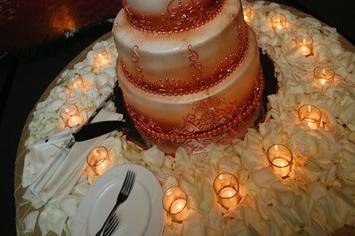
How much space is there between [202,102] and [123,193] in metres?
0.75

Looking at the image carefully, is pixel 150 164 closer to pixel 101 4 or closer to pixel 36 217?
pixel 36 217

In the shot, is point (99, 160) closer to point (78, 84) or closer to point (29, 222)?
point (29, 222)

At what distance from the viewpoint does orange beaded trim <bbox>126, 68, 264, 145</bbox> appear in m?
2.37

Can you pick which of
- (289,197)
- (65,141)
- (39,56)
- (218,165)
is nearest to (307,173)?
(289,197)

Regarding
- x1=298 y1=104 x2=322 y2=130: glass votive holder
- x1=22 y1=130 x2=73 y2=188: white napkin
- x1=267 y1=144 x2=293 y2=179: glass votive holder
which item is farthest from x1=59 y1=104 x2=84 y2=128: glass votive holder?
x1=298 y1=104 x2=322 y2=130: glass votive holder

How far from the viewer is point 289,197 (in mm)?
2129

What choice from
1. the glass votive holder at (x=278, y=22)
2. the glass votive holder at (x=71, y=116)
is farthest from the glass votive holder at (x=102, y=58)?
the glass votive holder at (x=278, y=22)

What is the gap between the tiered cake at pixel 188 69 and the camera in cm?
207

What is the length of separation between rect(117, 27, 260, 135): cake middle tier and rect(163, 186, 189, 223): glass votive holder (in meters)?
0.40

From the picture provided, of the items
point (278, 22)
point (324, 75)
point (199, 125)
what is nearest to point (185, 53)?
point (199, 125)

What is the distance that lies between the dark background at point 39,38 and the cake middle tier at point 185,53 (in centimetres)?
212

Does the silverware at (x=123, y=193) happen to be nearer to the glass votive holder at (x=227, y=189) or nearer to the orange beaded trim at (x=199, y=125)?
the orange beaded trim at (x=199, y=125)

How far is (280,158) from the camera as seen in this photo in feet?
7.60

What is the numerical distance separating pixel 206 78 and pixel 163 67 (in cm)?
29
